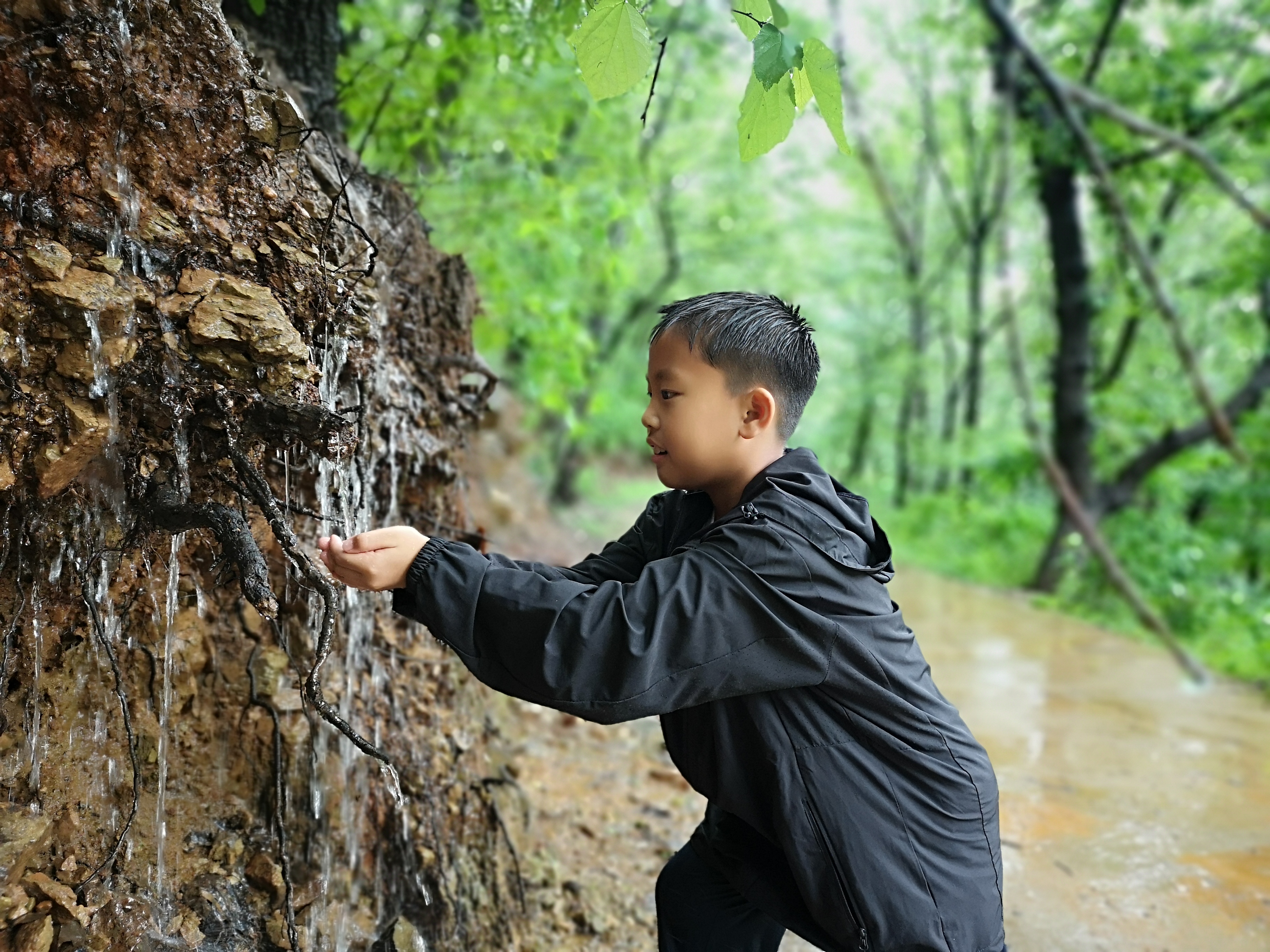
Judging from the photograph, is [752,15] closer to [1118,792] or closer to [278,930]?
[278,930]

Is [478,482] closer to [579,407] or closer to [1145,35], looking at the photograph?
[579,407]

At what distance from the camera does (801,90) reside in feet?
6.05

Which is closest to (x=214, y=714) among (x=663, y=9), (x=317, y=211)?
(x=317, y=211)

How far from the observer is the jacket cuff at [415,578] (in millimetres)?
1692

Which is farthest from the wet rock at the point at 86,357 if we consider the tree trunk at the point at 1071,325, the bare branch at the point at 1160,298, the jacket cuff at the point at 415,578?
the tree trunk at the point at 1071,325

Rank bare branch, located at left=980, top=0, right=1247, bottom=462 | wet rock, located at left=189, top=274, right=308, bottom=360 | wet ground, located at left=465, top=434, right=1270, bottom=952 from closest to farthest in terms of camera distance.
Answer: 1. bare branch, located at left=980, top=0, right=1247, bottom=462
2. wet rock, located at left=189, top=274, right=308, bottom=360
3. wet ground, located at left=465, top=434, right=1270, bottom=952

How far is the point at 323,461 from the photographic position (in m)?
2.38

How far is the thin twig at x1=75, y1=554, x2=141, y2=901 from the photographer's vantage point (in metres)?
2.04

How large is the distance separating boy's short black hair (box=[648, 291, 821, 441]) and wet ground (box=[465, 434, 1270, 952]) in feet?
6.93

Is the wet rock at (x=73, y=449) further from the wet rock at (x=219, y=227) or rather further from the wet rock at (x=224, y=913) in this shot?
the wet rock at (x=224, y=913)

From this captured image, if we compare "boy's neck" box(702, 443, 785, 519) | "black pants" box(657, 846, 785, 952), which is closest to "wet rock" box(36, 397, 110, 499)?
"boy's neck" box(702, 443, 785, 519)

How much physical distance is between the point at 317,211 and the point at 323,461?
2.12 ft

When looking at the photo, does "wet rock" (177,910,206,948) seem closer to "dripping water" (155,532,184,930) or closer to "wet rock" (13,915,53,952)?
"dripping water" (155,532,184,930)

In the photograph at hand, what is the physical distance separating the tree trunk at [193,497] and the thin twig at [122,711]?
0.01 metres
